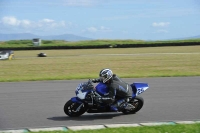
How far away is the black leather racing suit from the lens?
9.37 m

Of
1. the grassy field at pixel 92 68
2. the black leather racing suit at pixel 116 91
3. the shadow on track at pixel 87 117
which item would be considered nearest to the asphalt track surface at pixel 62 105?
the shadow on track at pixel 87 117

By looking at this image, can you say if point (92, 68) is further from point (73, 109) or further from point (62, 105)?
point (73, 109)

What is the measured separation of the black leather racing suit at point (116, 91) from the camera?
937 cm

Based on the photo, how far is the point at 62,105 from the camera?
37.0 ft

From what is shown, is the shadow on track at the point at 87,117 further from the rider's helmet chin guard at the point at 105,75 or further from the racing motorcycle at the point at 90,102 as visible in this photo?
the rider's helmet chin guard at the point at 105,75

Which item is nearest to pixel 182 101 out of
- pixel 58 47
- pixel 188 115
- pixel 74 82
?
pixel 188 115

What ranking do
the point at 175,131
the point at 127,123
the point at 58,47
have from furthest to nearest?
1. the point at 58,47
2. the point at 127,123
3. the point at 175,131

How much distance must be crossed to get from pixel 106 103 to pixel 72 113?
0.91 meters

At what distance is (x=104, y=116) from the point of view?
9.75 m

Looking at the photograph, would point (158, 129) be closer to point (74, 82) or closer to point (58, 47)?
point (74, 82)

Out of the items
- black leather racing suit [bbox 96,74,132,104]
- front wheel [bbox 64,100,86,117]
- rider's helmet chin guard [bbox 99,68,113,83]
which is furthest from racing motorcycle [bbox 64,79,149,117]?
rider's helmet chin guard [bbox 99,68,113,83]

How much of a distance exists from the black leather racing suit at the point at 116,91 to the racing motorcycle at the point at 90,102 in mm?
113

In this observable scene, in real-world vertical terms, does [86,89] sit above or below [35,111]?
above

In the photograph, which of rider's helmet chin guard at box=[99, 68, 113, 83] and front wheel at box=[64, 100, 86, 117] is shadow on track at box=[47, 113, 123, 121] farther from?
rider's helmet chin guard at box=[99, 68, 113, 83]
